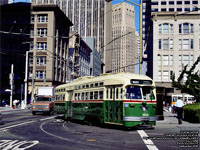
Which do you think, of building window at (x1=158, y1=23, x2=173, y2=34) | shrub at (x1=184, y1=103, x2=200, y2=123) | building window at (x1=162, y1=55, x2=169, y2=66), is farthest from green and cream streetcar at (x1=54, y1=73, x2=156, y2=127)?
building window at (x1=158, y1=23, x2=173, y2=34)

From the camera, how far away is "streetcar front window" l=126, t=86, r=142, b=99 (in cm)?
1592

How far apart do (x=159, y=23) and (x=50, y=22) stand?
83.0ft

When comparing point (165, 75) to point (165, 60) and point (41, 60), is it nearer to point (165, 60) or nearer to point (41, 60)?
point (165, 60)

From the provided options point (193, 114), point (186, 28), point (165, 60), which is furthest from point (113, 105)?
point (186, 28)

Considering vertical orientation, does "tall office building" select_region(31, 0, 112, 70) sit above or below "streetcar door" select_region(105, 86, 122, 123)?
above

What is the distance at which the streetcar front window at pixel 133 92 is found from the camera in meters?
15.9

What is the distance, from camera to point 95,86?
61.6ft

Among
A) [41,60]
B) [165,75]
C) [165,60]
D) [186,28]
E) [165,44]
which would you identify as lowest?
[165,75]

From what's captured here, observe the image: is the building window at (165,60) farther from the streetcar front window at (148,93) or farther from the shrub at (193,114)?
the streetcar front window at (148,93)

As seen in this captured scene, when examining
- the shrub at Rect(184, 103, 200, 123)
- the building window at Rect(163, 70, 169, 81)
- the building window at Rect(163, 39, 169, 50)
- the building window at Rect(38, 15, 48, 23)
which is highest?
the building window at Rect(38, 15, 48, 23)

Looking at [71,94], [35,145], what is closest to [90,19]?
[71,94]

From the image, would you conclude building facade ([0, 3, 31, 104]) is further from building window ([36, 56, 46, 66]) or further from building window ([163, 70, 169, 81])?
building window ([163, 70, 169, 81])

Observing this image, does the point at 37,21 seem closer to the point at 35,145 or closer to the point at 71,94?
the point at 71,94

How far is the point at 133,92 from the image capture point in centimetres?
1605
